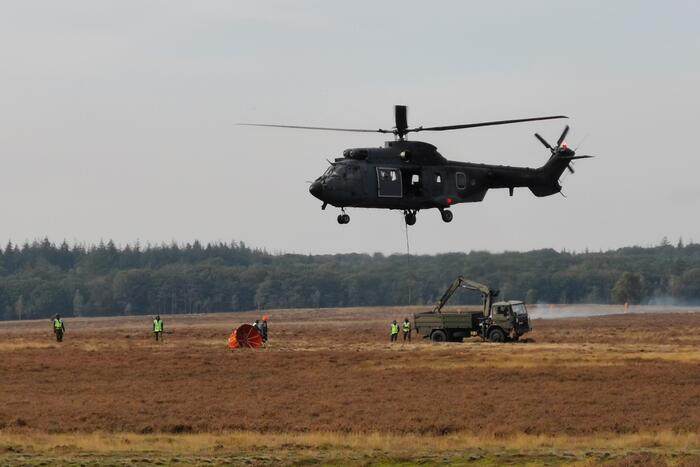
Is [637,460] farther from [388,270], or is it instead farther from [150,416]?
[388,270]

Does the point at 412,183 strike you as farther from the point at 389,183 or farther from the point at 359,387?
the point at 359,387

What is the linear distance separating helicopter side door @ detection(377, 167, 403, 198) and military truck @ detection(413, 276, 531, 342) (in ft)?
84.8

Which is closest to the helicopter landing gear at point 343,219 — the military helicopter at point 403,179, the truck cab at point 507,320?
the military helicopter at point 403,179

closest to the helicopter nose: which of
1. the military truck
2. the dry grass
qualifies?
the dry grass

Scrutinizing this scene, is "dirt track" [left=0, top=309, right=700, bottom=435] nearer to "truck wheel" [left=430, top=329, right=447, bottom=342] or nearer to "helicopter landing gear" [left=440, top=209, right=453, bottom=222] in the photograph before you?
"truck wheel" [left=430, top=329, right=447, bottom=342]

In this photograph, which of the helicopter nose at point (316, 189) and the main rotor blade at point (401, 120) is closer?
the helicopter nose at point (316, 189)

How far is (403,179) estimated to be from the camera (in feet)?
145

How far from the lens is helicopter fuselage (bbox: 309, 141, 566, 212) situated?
43.1m

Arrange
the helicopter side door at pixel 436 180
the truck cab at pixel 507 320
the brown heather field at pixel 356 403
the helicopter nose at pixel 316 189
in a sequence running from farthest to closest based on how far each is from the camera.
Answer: the truck cab at pixel 507 320, the helicopter side door at pixel 436 180, the helicopter nose at pixel 316 189, the brown heather field at pixel 356 403

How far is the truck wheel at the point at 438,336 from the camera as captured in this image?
6958 centimetres

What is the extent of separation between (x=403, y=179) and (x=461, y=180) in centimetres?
290

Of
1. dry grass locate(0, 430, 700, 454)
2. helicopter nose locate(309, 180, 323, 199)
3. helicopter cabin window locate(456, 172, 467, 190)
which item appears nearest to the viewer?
dry grass locate(0, 430, 700, 454)

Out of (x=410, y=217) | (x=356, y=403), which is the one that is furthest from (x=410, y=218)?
(x=356, y=403)

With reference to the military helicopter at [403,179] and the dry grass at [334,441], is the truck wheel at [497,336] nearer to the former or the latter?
the military helicopter at [403,179]
